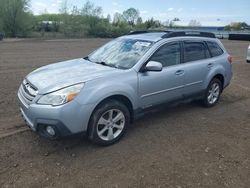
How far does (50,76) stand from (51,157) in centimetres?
122

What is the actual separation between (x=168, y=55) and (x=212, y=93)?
1.84 m

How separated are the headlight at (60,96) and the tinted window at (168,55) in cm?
160

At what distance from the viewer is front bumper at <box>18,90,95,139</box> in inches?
142

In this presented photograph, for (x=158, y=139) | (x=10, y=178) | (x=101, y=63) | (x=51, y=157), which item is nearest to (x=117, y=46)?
(x=101, y=63)

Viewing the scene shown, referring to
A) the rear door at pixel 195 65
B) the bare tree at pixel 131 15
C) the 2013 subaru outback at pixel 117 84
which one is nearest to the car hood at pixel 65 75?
the 2013 subaru outback at pixel 117 84

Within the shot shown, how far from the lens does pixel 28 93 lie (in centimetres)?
404

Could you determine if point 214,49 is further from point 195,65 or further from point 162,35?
point 162,35

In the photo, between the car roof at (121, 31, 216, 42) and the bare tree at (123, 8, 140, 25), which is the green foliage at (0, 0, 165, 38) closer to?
the bare tree at (123, 8, 140, 25)

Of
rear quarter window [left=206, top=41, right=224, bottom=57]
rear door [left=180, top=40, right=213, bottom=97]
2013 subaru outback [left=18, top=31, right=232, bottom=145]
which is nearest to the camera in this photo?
2013 subaru outback [left=18, top=31, right=232, bottom=145]

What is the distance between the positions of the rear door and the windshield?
1004 mm

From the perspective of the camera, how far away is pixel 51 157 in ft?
12.7

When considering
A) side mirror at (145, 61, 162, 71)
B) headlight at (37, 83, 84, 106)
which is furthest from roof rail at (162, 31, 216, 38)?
headlight at (37, 83, 84, 106)

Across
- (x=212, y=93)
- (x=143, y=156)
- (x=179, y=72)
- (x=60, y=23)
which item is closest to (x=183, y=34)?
(x=179, y=72)

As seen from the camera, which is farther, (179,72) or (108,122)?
(179,72)
